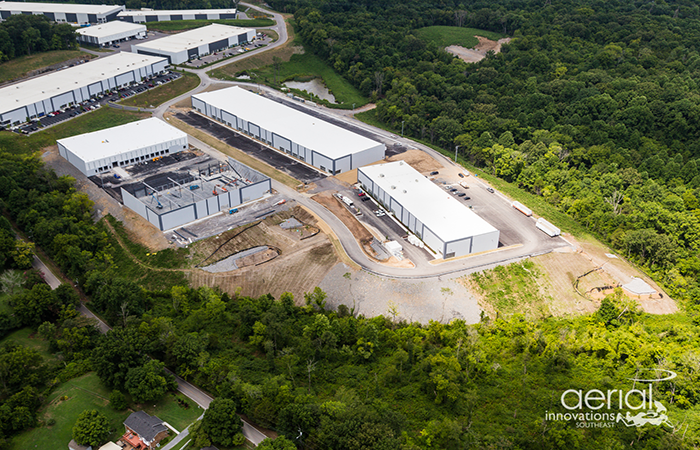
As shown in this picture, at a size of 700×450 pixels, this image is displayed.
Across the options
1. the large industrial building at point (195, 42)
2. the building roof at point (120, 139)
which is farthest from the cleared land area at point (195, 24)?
the building roof at point (120, 139)

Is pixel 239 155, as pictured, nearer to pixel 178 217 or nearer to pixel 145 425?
pixel 178 217

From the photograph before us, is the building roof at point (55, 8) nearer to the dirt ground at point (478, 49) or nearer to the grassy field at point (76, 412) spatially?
the dirt ground at point (478, 49)

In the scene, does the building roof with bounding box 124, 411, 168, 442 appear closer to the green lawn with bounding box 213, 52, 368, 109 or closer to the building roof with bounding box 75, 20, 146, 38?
the green lawn with bounding box 213, 52, 368, 109

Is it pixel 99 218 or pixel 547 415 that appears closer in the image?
pixel 547 415

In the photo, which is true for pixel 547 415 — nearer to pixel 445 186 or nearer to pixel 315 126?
pixel 445 186

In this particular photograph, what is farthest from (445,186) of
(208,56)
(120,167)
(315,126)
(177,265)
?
(208,56)

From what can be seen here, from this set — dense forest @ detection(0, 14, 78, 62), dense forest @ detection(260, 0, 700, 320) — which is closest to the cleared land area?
dense forest @ detection(260, 0, 700, 320)
